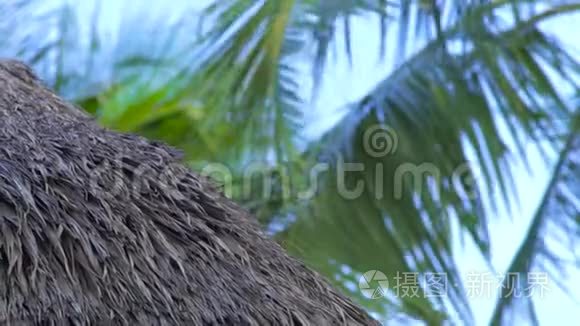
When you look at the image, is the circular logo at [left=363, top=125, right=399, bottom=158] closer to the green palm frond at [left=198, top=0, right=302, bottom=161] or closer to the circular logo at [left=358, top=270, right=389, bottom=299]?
the green palm frond at [left=198, top=0, right=302, bottom=161]

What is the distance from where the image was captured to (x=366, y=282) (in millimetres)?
3832

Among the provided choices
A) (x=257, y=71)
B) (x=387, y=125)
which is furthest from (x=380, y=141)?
(x=257, y=71)

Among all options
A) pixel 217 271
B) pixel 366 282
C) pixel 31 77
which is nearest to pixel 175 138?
pixel 366 282

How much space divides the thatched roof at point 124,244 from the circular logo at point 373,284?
4.80 ft

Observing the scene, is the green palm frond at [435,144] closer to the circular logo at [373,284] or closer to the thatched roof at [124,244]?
the circular logo at [373,284]

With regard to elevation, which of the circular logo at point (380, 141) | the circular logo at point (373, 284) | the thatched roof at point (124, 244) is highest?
the circular logo at point (380, 141)

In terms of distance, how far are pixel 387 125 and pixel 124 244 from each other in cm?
222

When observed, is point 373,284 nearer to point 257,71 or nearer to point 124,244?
point 257,71

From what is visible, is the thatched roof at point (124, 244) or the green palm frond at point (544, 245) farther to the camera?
the green palm frond at point (544, 245)

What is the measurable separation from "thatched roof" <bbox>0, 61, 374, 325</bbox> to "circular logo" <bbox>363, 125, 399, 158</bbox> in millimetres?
1710

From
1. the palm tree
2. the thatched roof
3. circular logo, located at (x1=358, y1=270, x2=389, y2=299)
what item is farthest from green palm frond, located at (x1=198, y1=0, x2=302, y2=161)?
the thatched roof

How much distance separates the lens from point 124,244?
6.34ft

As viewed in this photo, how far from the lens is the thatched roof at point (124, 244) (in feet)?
5.90

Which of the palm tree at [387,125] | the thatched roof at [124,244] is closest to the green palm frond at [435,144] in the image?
the palm tree at [387,125]
